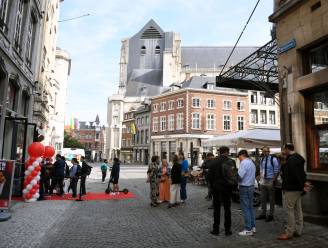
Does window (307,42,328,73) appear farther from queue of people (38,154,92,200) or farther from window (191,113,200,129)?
window (191,113,200,129)

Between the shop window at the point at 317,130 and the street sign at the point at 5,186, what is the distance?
312 inches

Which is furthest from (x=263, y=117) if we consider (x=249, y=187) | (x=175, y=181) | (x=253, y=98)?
(x=249, y=187)

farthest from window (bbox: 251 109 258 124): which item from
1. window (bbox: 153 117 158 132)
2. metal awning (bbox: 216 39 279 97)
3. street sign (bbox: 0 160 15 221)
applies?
street sign (bbox: 0 160 15 221)

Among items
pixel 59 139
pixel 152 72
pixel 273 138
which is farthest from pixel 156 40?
pixel 273 138

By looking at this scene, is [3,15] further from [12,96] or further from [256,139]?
[256,139]

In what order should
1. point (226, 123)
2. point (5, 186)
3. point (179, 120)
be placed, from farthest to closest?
point (226, 123), point (179, 120), point (5, 186)

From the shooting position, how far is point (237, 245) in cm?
A: 546

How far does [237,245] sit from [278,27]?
7.02m

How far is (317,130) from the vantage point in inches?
316

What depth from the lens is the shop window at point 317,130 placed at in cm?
773

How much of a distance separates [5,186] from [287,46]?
28.6 feet

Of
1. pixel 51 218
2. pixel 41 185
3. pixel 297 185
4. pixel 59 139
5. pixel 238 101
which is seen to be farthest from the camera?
pixel 238 101

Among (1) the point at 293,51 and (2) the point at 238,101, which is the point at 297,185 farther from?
(2) the point at 238,101

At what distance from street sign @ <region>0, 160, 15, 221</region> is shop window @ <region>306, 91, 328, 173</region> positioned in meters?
7.93
